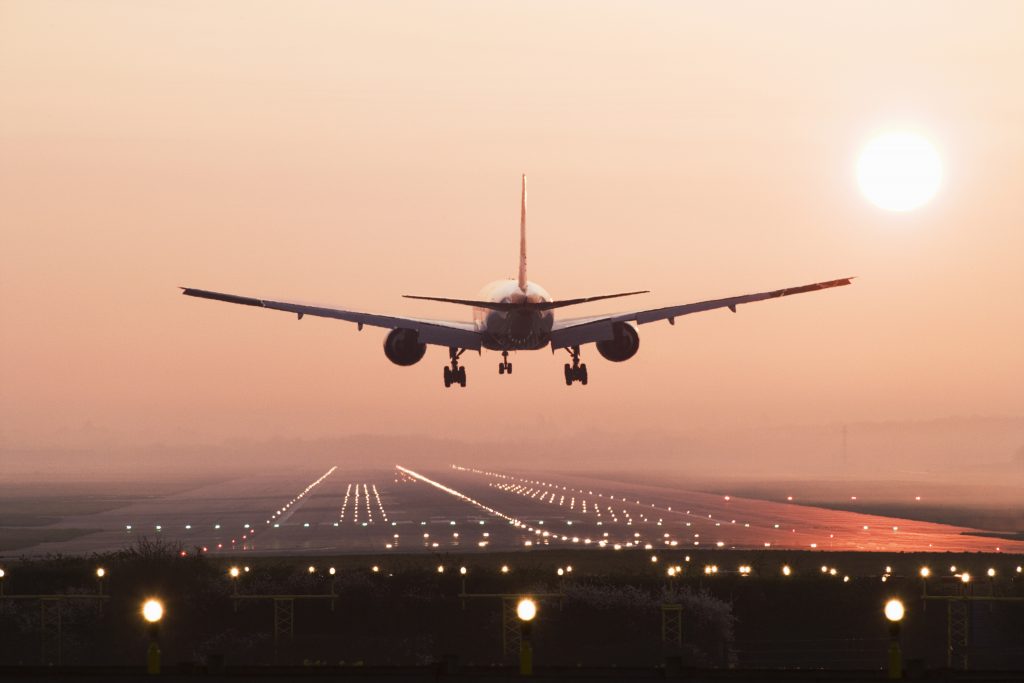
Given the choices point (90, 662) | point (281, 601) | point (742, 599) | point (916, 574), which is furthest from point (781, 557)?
point (90, 662)

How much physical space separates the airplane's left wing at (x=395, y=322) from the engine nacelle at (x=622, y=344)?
7450mm

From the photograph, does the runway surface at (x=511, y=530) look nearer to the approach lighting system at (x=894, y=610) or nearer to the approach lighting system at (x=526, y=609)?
the approach lighting system at (x=526, y=609)

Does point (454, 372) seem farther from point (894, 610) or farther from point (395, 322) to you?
point (894, 610)

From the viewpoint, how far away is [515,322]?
77938 mm

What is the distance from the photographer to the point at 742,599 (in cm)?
9238

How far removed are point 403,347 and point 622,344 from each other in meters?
12.3

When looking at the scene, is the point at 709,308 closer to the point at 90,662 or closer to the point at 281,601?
the point at 281,601

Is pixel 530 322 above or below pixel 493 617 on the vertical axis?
above

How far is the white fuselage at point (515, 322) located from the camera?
77750 millimetres

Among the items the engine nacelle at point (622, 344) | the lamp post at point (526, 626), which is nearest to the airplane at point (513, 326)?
the engine nacelle at point (622, 344)

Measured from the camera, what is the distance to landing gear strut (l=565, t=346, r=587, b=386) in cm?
8175

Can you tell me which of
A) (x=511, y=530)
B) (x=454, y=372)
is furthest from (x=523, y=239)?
(x=511, y=530)

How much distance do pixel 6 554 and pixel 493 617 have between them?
2717 inches

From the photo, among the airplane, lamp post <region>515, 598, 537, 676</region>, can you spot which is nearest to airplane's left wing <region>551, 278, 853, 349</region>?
the airplane
